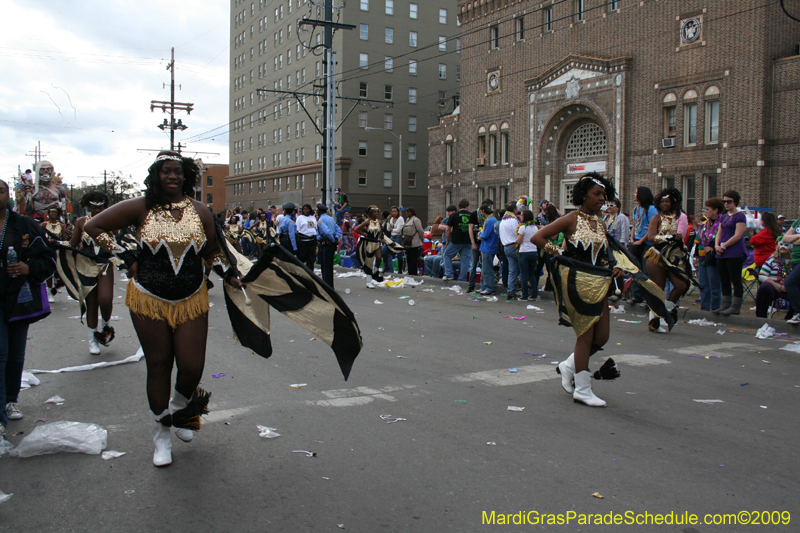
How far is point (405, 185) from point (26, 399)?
58617 millimetres

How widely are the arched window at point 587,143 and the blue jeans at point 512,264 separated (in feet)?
78.5

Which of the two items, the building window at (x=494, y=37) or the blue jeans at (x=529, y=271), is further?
the building window at (x=494, y=37)

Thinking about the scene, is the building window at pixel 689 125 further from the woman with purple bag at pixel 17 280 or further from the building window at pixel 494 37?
the woman with purple bag at pixel 17 280

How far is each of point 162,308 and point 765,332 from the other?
26.8 ft

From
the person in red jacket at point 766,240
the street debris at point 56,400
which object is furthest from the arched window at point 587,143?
the street debris at point 56,400

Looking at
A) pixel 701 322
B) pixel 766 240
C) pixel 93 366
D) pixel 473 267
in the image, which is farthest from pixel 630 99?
pixel 93 366

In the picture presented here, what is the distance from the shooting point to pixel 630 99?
3247 centimetres

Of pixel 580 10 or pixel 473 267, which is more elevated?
pixel 580 10

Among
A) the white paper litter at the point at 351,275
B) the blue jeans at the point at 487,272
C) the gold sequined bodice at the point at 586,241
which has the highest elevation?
the gold sequined bodice at the point at 586,241

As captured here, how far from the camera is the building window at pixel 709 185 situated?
29609 mm

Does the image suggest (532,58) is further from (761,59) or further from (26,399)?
(26,399)

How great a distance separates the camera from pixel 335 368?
670 centimetres

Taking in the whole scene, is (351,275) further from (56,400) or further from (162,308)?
(162,308)

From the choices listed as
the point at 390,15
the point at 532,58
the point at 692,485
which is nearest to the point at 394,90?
the point at 390,15
